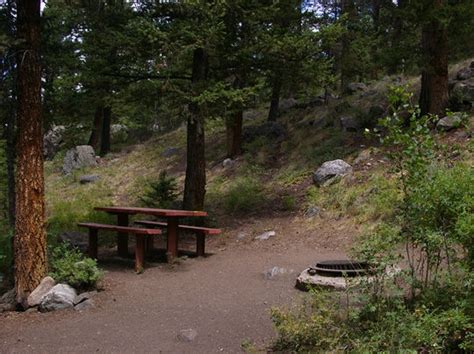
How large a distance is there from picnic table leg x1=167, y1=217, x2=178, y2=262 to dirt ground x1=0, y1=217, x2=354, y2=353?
0.94ft

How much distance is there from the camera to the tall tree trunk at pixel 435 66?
12.2m

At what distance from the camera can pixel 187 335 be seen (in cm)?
548

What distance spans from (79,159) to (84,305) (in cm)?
1768

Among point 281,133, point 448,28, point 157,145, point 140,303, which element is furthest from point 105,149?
point 140,303

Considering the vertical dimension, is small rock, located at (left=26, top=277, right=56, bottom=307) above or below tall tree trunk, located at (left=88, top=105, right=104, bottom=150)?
below

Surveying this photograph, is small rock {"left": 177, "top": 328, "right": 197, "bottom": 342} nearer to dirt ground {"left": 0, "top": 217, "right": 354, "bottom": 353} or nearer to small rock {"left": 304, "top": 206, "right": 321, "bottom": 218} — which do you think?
dirt ground {"left": 0, "top": 217, "right": 354, "bottom": 353}

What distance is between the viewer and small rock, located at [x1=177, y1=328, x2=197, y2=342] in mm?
5418

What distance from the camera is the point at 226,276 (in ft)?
27.7

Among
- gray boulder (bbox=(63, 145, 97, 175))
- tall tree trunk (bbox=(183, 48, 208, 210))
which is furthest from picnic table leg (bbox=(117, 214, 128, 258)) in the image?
gray boulder (bbox=(63, 145, 97, 175))

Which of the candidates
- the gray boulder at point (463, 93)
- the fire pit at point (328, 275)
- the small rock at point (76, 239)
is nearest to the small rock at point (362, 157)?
the gray boulder at point (463, 93)

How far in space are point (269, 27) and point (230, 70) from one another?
1.32 m

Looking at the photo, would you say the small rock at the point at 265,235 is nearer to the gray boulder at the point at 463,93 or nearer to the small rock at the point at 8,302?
the small rock at the point at 8,302

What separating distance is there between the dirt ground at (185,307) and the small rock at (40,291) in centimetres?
23

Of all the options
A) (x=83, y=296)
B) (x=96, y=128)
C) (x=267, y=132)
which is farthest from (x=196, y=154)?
(x=96, y=128)
